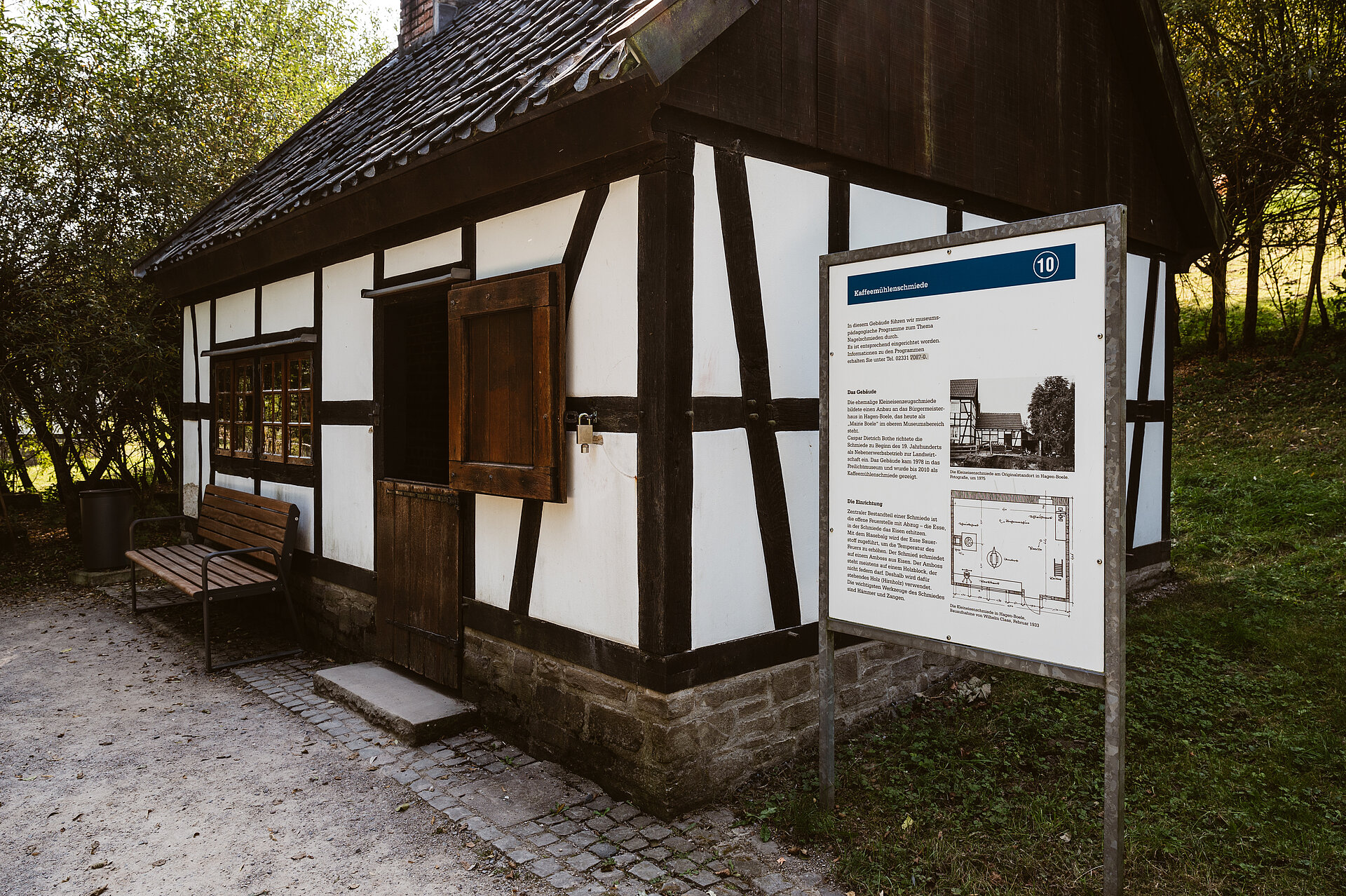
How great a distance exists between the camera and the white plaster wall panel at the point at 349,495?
5.90 m

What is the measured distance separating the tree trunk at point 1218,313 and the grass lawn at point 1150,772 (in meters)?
7.94

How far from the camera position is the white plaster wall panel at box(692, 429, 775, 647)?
3.83 m

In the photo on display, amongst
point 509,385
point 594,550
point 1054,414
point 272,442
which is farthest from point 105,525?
point 1054,414

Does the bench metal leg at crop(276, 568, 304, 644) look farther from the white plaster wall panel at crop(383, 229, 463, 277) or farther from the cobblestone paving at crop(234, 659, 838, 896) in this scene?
the white plaster wall panel at crop(383, 229, 463, 277)

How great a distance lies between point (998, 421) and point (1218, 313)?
554 inches

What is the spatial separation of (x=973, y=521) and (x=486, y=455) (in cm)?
254

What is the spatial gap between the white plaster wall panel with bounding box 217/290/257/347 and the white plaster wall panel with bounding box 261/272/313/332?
9.4 inches

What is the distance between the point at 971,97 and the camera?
5191mm

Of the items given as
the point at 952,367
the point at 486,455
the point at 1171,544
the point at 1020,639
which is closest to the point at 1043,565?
the point at 1020,639

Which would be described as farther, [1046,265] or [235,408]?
[235,408]

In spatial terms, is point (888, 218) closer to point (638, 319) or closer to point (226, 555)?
point (638, 319)

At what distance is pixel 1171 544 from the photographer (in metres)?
8.27

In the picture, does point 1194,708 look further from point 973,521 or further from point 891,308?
Result: point 891,308

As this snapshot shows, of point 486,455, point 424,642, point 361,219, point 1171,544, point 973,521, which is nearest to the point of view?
point 973,521
